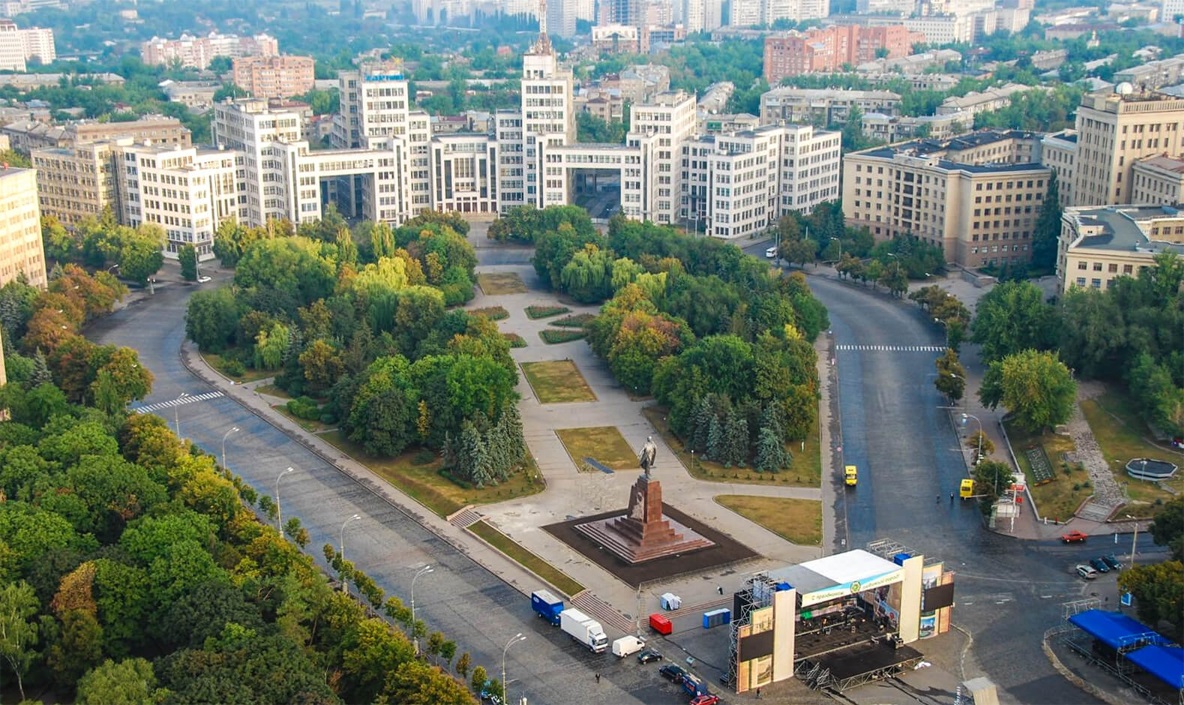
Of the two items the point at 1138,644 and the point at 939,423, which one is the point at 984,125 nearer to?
the point at 939,423

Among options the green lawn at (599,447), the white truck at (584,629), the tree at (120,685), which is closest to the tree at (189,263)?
the green lawn at (599,447)

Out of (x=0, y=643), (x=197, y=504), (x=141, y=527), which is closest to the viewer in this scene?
(x=0, y=643)

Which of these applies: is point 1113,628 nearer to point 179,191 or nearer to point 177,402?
point 177,402

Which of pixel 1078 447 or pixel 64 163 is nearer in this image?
pixel 1078 447

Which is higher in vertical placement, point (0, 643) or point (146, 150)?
point (146, 150)

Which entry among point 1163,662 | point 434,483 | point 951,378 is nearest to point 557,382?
point 434,483

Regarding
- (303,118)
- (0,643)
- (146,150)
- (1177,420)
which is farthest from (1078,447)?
(303,118)

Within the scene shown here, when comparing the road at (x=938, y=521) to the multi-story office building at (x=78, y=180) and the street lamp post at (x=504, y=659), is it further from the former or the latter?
the multi-story office building at (x=78, y=180)
